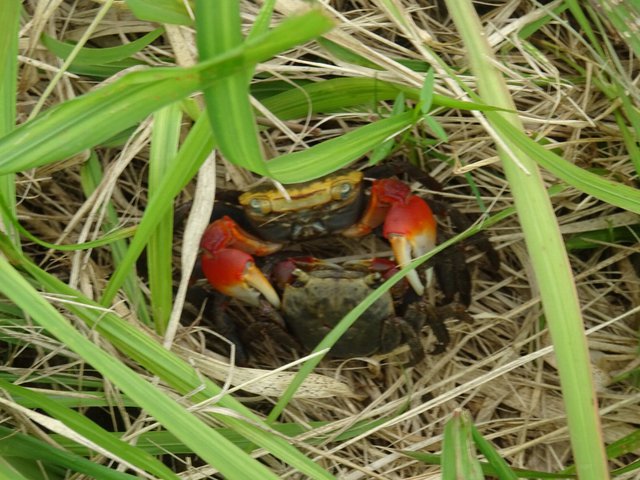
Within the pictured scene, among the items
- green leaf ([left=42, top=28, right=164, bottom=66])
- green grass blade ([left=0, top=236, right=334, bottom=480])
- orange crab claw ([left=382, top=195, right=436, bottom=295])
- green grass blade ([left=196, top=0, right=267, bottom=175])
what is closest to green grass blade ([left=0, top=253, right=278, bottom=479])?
green grass blade ([left=0, top=236, right=334, bottom=480])

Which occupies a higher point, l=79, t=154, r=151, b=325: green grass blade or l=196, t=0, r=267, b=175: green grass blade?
l=196, t=0, r=267, b=175: green grass blade

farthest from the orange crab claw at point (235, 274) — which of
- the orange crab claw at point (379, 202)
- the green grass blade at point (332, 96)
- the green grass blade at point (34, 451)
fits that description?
the green grass blade at point (34, 451)

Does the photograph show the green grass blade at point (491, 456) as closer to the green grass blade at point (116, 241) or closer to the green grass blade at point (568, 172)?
A: the green grass blade at point (568, 172)

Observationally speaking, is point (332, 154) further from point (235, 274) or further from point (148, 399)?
point (235, 274)

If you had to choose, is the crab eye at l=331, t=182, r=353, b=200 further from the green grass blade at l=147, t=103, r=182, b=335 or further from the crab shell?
the green grass blade at l=147, t=103, r=182, b=335

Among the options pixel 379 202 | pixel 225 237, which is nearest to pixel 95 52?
pixel 225 237

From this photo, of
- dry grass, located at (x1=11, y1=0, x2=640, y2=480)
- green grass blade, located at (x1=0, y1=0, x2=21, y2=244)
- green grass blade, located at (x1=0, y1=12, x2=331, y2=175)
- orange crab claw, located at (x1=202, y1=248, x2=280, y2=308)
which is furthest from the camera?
orange crab claw, located at (x1=202, y1=248, x2=280, y2=308)

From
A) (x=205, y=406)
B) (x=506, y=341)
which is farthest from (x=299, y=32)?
(x=506, y=341)
